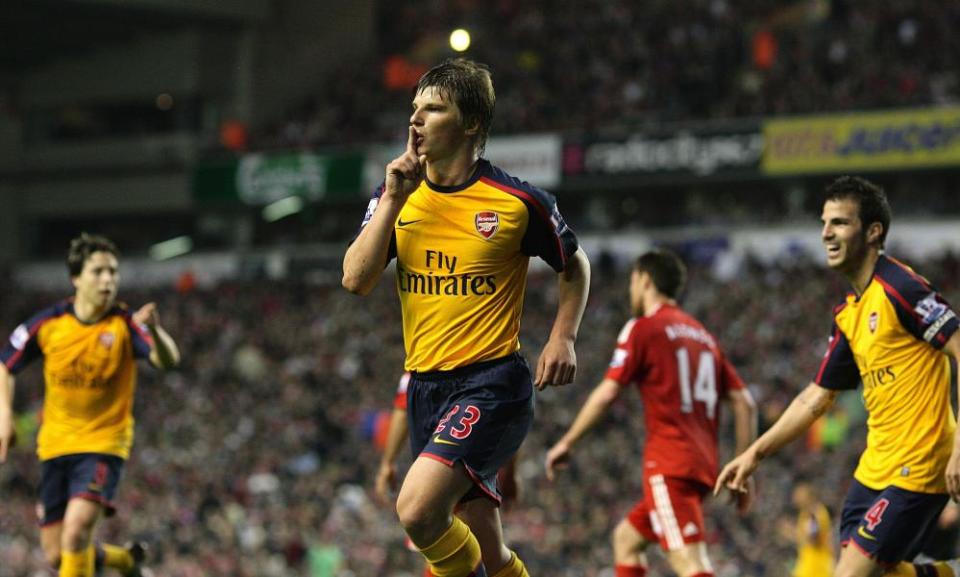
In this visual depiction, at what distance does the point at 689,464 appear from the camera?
29.2 ft

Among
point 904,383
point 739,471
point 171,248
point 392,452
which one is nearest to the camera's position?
point 904,383

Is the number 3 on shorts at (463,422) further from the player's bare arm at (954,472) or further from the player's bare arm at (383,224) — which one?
the player's bare arm at (954,472)

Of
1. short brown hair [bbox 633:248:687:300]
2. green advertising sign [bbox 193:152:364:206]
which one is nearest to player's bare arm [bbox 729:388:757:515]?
short brown hair [bbox 633:248:687:300]

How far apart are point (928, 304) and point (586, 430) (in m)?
2.73

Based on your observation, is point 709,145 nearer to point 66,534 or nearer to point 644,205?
point 644,205

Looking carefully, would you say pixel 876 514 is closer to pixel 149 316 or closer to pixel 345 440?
pixel 149 316

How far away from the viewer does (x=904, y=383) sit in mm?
6965

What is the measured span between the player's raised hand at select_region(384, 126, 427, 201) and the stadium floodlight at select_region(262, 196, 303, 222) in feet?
109

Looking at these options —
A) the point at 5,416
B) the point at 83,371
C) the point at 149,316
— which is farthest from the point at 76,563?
the point at 149,316

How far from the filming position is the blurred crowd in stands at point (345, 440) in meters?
20.3

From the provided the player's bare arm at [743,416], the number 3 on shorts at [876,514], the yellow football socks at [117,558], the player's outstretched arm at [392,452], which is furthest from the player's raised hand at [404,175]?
the yellow football socks at [117,558]

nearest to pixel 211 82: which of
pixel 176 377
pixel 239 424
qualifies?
pixel 176 377

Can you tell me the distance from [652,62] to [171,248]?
49.7 ft

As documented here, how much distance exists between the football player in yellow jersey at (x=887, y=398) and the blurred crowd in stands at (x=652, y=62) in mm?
24132
